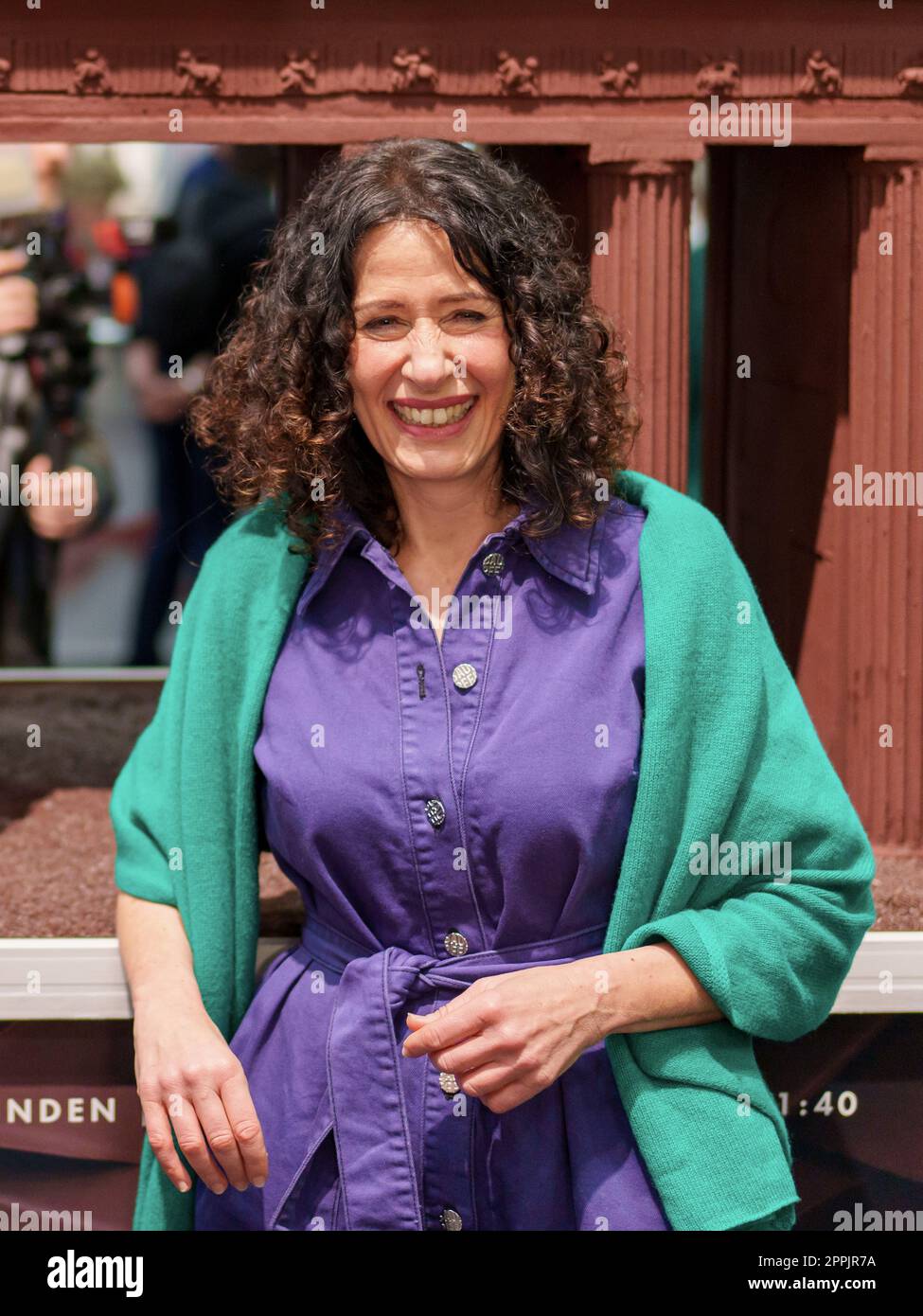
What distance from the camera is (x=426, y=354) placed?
1.81m

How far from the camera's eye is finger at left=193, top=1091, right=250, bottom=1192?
1786 mm

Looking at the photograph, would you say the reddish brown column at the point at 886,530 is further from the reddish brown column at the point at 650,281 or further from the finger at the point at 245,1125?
the finger at the point at 245,1125

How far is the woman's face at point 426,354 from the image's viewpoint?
1817 mm

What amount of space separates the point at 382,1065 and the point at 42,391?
400 centimetres

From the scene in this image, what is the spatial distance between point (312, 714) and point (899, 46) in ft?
4.28

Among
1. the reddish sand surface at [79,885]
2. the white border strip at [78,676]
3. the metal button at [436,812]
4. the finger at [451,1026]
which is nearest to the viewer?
the finger at [451,1026]

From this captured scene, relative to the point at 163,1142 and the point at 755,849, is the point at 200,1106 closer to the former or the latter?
the point at 163,1142

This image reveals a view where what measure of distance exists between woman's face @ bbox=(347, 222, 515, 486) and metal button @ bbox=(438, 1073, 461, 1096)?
2.13 feet

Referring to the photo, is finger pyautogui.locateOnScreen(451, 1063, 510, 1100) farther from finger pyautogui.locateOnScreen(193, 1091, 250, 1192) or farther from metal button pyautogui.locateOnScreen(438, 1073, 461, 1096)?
finger pyautogui.locateOnScreen(193, 1091, 250, 1192)

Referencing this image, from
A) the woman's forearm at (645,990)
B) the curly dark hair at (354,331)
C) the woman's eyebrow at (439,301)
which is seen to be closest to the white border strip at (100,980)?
the woman's forearm at (645,990)

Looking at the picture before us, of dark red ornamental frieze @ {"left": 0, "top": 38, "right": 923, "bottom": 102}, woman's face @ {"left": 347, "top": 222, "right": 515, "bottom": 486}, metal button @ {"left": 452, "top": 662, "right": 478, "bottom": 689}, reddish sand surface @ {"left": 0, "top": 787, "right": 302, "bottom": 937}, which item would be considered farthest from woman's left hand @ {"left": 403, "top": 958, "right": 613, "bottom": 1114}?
dark red ornamental frieze @ {"left": 0, "top": 38, "right": 923, "bottom": 102}

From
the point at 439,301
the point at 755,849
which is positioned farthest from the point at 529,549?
the point at 755,849
